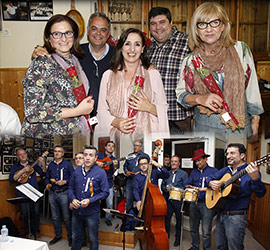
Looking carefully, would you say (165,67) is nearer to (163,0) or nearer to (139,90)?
(139,90)

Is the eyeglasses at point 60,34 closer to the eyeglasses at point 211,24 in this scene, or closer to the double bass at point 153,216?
the eyeglasses at point 211,24

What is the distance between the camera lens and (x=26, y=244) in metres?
2.34

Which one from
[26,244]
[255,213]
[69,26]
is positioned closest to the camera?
[69,26]

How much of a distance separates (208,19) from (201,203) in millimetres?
1213

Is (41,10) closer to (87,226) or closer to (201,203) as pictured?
(87,226)

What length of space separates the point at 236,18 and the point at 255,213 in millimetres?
1317

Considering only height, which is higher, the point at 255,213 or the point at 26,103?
the point at 26,103

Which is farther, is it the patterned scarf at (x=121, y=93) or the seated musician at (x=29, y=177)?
the seated musician at (x=29, y=177)

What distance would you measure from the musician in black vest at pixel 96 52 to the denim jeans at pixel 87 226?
2.50 ft

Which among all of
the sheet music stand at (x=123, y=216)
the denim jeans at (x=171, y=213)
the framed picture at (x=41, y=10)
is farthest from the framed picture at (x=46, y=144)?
the denim jeans at (x=171, y=213)

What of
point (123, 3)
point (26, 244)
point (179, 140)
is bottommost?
point (26, 244)

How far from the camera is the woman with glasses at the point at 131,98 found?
2.01 metres

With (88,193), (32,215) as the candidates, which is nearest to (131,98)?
(88,193)

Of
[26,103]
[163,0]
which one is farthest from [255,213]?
[26,103]
